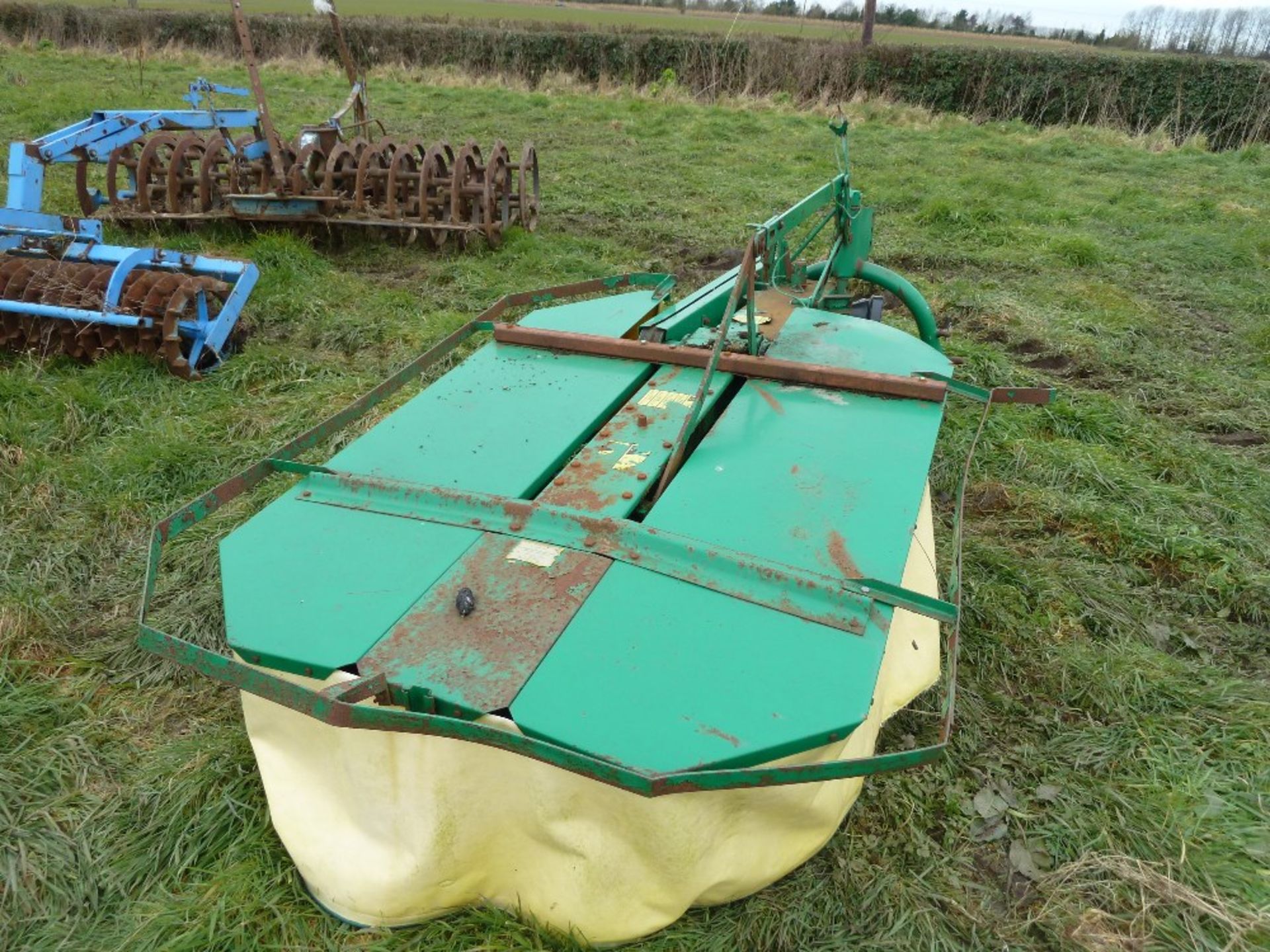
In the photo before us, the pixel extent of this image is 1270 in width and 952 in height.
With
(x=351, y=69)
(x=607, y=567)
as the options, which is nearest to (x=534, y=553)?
(x=607, y=567)

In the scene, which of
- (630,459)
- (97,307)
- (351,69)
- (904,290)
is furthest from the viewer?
(351,69)

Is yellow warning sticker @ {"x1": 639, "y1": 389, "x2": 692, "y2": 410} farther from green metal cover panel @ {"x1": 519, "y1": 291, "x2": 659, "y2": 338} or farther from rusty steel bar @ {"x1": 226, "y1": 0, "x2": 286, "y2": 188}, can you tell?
rusty steel bar @ {"x1": 226, "y1": 0, "x2": 286, "y2": 188}

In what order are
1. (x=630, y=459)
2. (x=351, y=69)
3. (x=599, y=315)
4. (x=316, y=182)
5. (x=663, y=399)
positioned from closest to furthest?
1. (x=630, y=459)
2. (x=663, y=399)
3. (x=599, y=315)
4. (x=316, y=182)
5. (x=351, y=69)

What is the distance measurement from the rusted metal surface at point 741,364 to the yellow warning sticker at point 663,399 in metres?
0.18

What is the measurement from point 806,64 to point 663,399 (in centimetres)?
1638

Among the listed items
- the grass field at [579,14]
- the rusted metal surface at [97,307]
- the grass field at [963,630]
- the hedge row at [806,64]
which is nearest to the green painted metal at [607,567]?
the grass field at [963,630]

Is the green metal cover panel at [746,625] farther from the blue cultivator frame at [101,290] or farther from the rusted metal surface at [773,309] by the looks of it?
the blue cultivator frame at [101,290]

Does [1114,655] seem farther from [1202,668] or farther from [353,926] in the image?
[353,926]

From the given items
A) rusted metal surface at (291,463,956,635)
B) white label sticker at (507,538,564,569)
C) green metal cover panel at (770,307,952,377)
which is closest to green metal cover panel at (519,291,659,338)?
green metal cover panel at (770,307,952,377)

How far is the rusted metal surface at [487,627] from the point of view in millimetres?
1665

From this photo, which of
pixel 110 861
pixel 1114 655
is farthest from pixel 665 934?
pixel 1114 655

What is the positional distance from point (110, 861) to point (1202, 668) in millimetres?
3559

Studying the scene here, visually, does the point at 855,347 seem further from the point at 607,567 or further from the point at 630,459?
the point at 607,567

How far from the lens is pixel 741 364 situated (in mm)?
2740
